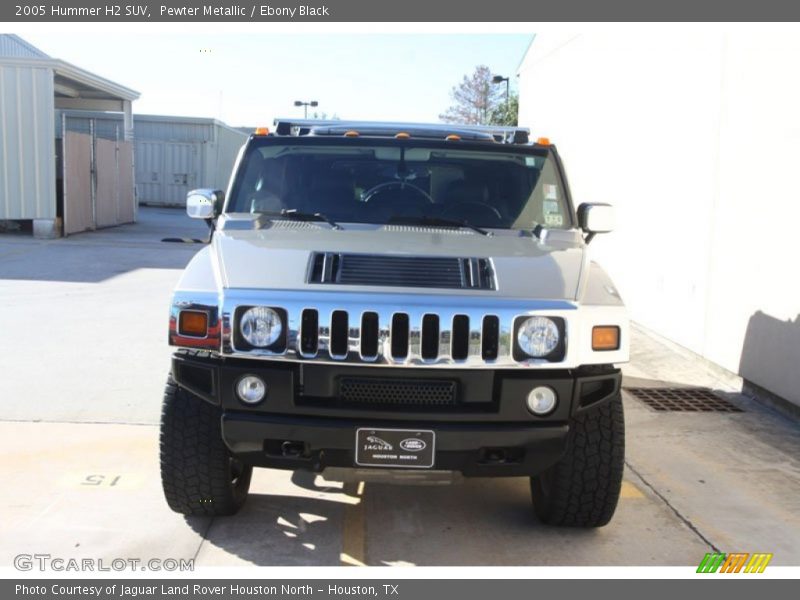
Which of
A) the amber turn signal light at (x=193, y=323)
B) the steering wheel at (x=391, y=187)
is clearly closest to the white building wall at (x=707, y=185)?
the steering wheel at (x=391, y=187)

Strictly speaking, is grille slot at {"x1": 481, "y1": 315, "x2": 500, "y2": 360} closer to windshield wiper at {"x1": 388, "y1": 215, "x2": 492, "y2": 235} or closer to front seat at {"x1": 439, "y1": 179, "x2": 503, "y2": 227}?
windshield wiper at {"x1": 388, "y1": 215, "x2": 492, "y2": 235}

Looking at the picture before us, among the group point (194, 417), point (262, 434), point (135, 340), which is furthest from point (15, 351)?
point (262, 434)

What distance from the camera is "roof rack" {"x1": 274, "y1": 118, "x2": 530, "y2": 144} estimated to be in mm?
5039

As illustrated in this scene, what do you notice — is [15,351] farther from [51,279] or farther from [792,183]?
[792,183]

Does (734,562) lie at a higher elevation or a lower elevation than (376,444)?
lower

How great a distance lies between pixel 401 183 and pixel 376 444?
184 cm

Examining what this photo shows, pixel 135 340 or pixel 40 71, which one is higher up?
pixel 40 71

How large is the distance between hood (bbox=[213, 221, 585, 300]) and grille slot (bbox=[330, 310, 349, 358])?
0.50 feet

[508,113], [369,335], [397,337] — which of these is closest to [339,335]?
[369,335]

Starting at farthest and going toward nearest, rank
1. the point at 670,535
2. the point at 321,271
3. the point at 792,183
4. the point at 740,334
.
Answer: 1. the point at 740,334
2. the point at 792,183
3. the point at 670,535
4. the point at 321,271

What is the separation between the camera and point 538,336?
3523 mm

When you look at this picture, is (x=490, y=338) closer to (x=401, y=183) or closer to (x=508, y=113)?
(x=401, y=183)

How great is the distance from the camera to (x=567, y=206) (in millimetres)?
4828

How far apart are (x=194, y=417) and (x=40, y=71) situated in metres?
14.6
